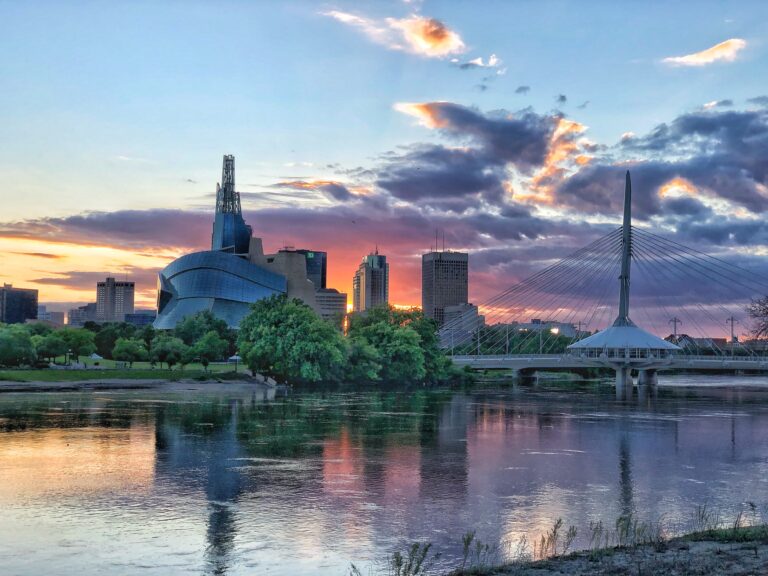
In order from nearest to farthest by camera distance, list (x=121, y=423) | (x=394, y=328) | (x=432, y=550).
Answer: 1. (x=432, y=550)
2. (x=121, y=423)
3. (x=394, y=328)

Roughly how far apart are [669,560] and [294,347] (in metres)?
87.3

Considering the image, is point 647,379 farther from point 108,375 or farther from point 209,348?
point 108,375

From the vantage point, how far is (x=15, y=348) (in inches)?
3666

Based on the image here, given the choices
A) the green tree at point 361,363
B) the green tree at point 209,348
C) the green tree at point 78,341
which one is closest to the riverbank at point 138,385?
the green tree at point 361,363

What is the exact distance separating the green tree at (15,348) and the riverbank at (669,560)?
88.5m

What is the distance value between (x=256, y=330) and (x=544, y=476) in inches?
3071

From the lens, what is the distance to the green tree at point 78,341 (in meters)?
119

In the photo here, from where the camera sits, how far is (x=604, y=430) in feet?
182

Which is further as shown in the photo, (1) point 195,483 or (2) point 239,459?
(2) point 239,459

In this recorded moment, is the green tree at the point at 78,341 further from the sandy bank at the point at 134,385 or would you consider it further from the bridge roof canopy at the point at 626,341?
the bridge roof canopy at the point at 626,341

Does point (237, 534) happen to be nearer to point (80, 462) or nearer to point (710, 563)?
point (710, 563)

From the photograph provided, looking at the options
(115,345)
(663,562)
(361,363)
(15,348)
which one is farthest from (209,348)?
(663,562)

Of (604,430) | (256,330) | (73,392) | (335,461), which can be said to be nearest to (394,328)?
(256,330)

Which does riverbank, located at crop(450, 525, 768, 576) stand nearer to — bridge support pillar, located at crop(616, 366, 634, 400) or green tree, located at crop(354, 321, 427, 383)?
green tree, located at crop(354, 321, 427, 383)
